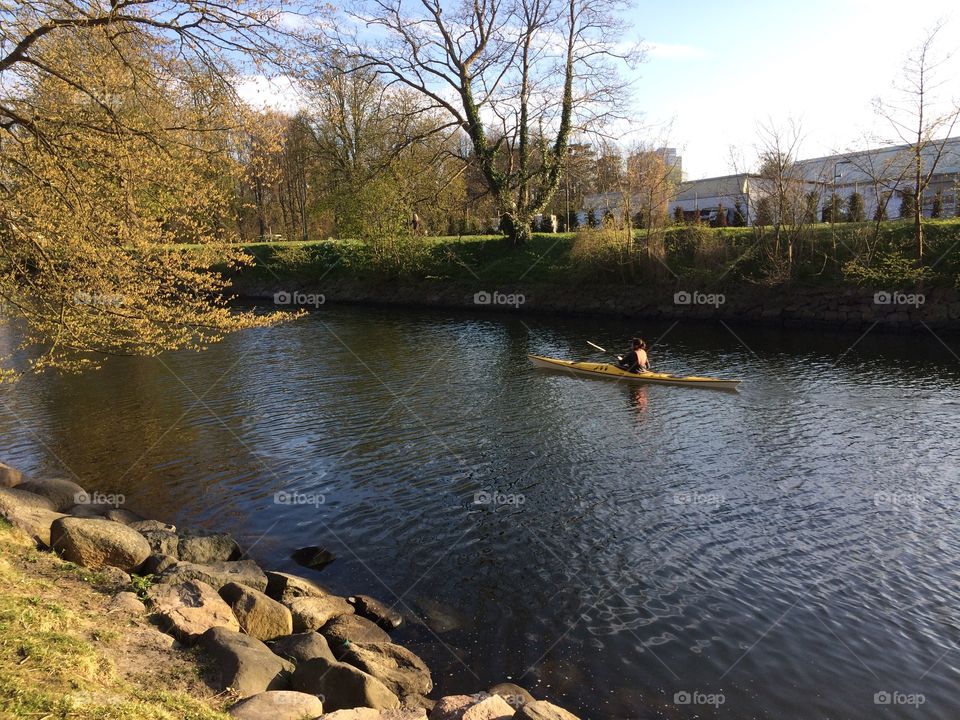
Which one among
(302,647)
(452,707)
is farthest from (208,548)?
(452,707)

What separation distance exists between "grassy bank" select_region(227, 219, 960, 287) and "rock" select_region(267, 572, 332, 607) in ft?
91.8

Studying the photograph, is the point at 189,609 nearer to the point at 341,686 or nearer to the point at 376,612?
the point at 341,686

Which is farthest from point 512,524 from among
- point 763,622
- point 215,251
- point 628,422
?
point 215,251

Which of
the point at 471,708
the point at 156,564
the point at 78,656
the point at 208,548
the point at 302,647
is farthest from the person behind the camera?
the point at 208,548

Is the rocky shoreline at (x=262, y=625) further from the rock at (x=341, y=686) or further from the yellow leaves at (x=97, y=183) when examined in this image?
the yellow leaves at (x=97, y=183)

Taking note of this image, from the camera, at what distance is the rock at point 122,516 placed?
10359mm

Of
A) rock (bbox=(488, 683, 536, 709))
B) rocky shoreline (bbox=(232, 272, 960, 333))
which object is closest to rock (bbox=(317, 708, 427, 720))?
rock (bbox=(488, 683, 536, 709))

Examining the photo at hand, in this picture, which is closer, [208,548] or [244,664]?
[244,664]

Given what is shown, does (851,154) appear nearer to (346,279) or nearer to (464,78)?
(464,78)

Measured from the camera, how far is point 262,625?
24.7 ft

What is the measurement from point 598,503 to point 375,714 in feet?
21.1

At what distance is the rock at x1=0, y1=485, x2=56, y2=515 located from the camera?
8518mm

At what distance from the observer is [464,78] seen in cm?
3600

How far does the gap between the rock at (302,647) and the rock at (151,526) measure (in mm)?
3574
